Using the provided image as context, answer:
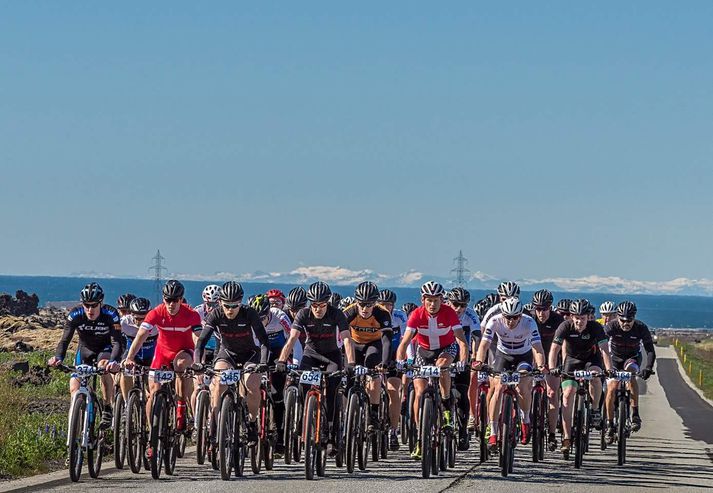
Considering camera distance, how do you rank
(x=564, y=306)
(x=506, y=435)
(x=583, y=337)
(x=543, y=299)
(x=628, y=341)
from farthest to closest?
(x=564, y=306) → (x=628, y=341) → (x=543, y=299) → (x=583, y=337) → (x=506, y=435)

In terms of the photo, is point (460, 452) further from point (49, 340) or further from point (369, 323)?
point (49, 340)

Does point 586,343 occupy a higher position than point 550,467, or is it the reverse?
point 586,343

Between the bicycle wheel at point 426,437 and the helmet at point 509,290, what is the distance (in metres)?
3.54

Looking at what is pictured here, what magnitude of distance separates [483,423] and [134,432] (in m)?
4.25

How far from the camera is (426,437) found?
49.3ft

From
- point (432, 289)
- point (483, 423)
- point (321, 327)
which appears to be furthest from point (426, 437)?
point (432, 289)

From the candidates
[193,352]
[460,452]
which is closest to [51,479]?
[193,352]

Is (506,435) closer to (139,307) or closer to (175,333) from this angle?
(175,333)

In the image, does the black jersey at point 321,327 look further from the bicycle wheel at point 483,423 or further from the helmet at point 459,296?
the helmet at point 459,296

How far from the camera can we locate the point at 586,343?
1828 cm

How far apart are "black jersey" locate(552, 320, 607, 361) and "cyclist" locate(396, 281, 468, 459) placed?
1742 mm

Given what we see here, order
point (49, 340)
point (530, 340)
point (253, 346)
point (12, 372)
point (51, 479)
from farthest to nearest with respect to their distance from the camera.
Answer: point (49, 340), point (12, 372), point (530, 340), point (253, 346), point (51, 479)

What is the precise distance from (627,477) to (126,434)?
5.89 metres

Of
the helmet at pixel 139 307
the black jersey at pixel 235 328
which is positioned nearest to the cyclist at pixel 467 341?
the black jersey at pixel 235 328
